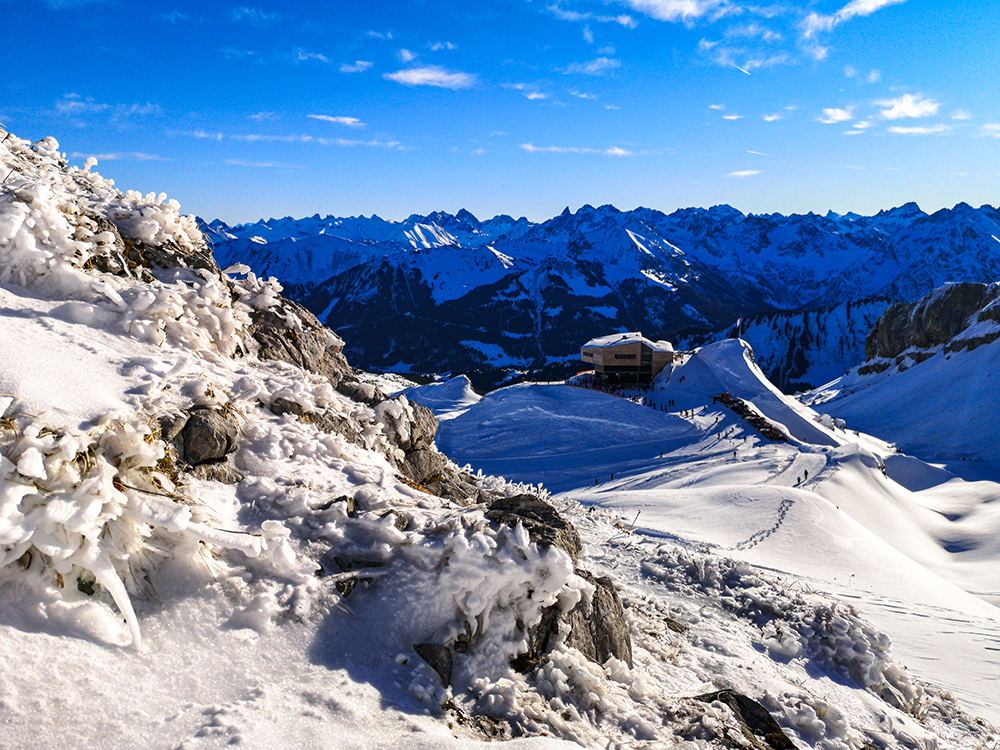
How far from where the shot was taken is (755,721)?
5113 millimetres

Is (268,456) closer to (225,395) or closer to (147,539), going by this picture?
(225,395)

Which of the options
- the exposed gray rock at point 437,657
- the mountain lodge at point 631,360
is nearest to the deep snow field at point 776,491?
the mountain lodge at point 631,360

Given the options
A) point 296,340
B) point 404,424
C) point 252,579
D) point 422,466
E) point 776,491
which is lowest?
point 776,491

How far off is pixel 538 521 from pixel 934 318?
86.4m

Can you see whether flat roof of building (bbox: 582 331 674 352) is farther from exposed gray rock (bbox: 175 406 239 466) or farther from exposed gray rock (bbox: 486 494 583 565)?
exposed gray rock (bbox: 175 406 239 466)

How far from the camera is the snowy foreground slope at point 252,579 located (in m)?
3.36

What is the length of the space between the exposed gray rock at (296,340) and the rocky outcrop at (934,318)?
79.4 meters

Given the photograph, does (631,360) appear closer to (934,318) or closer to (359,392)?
(934,318)

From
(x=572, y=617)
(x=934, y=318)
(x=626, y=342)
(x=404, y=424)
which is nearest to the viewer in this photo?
(x=572, y=617)

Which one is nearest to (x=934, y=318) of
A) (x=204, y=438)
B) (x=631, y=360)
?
(x=631, y=360)

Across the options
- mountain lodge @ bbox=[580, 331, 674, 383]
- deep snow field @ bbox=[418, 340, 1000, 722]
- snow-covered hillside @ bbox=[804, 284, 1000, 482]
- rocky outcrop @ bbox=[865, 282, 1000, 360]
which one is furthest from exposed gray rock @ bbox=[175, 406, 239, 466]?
rocky outcrop @ bbox=[865, 282, 1000, 360]

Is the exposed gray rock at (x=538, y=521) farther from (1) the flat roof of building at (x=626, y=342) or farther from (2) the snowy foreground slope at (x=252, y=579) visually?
(1) the flat roof of building at (x=626, y=342)

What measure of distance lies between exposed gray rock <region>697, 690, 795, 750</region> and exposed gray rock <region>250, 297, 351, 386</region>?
6.18 metres

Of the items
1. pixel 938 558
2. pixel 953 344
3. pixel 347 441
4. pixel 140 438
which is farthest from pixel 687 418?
pixel 953 344
